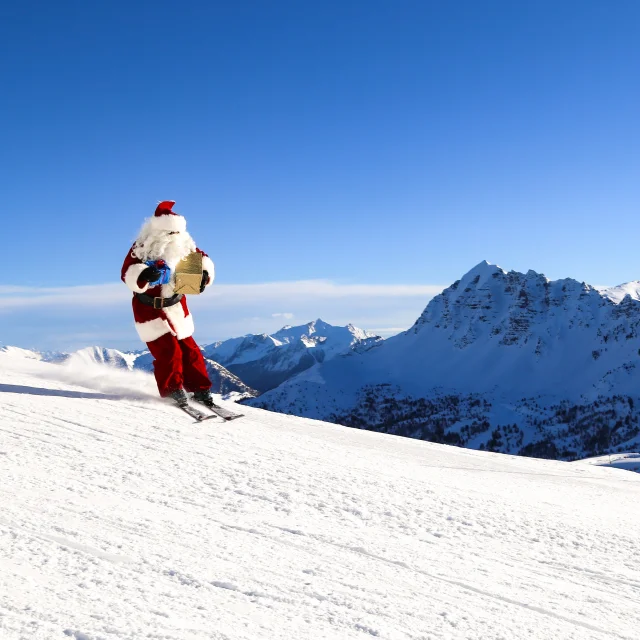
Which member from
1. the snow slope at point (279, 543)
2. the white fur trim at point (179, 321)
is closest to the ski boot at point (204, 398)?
the white fur trim at point (179, 321)

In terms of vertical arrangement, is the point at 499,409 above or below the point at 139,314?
below

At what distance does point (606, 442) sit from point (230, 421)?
15416cm

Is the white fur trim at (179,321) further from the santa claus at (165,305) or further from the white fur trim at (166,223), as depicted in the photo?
the white fur trim at (166,223)

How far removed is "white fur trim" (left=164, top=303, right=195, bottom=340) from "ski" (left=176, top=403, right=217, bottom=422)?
1068 mm

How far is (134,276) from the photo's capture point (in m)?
7.05

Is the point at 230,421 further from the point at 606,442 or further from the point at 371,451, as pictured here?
the point at 606,442

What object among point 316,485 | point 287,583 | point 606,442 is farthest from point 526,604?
point 606,442

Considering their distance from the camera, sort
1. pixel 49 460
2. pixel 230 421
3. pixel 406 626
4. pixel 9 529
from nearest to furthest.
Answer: pixel 406 626
pixel 9 529
pixel 49 460
pixel 230 421

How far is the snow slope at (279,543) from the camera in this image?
2.28m

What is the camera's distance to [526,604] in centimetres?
263

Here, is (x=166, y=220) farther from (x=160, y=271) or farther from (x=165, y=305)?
(x=165, y=305)

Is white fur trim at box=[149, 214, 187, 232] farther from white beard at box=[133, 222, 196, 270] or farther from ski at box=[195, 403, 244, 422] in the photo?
ski at box=[195, 403, 244, 422]

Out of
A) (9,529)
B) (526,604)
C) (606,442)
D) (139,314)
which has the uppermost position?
(139,314)

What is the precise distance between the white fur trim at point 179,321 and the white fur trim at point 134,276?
527mm
